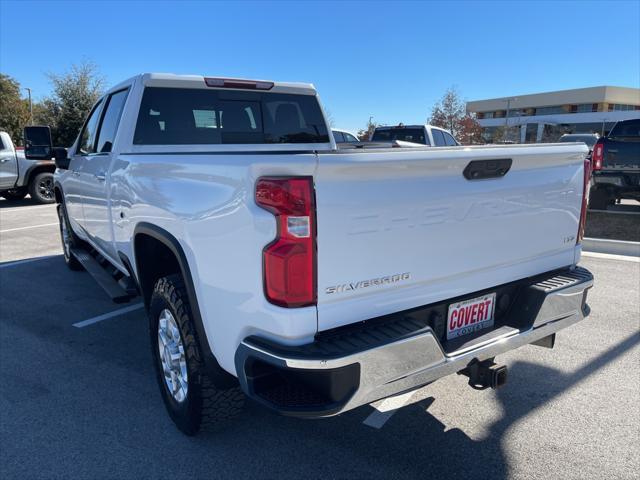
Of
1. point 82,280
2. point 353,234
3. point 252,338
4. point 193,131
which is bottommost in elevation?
point 82,280

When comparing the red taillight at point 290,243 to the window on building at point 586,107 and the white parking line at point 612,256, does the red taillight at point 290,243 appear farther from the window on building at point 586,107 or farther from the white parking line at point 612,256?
the window on building at point 586,107

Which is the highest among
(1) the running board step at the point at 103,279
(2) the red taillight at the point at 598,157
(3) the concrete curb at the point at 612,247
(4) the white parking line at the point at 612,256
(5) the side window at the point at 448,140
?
(5) the side window at the point at 448,140

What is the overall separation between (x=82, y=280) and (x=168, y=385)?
3.80 metres

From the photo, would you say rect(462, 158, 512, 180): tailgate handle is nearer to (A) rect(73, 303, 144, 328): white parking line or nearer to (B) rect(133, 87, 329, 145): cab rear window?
(B) rect(133, 87, 329, 145): cab rear window

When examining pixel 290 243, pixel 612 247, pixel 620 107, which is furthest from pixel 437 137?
pixel 620 107

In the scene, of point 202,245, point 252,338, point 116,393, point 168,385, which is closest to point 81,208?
point 116,393

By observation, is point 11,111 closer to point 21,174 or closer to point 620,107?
point 21,174

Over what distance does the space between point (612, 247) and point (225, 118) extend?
251 inches

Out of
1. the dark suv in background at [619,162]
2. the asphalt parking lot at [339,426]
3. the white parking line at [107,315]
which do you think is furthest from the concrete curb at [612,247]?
the white parking line at [107,315]

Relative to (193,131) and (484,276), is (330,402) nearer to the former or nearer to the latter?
(484,276)

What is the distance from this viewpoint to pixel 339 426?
2932 millimetres

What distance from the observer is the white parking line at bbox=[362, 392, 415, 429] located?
2.95 meters

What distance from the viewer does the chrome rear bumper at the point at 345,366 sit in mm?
1912

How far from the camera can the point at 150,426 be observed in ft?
9.70
